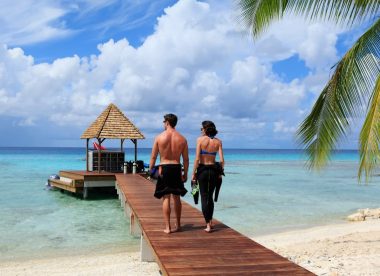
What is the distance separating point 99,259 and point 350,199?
1896 cm

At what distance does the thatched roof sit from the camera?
2041 centimetres

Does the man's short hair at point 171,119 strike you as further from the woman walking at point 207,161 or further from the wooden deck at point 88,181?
the wooden deck at point 88,181

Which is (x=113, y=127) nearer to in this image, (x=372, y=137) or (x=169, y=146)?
(x=169, y=146)

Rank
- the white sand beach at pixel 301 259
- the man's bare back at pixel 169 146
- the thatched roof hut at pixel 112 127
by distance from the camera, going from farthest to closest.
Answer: the thatched roof hut at pixel 112 127
the white sand beach at pixel 301 259
the man's bare back at pixel 169 146

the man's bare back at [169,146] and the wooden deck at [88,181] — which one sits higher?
the man's bare back at [169,146]

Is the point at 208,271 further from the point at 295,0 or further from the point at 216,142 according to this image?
the point at 295,0

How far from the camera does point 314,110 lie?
615cm

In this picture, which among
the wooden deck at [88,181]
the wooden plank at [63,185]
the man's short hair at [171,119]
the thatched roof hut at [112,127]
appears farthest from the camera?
the thatched roof hut at [112,127]

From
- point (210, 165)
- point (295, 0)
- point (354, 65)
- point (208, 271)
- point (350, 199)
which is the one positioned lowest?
point (350, 199)

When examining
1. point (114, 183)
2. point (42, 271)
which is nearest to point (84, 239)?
point (42, 271)

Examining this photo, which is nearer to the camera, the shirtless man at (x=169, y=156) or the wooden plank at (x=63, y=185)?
the shirtless man at (x=169, y=156)

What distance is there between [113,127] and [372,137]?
16.9 metres

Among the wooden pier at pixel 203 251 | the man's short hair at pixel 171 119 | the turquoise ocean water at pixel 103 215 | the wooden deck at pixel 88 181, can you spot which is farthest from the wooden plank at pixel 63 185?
the man's short hair at pixel 171 119

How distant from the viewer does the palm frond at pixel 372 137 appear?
486 centimetres
